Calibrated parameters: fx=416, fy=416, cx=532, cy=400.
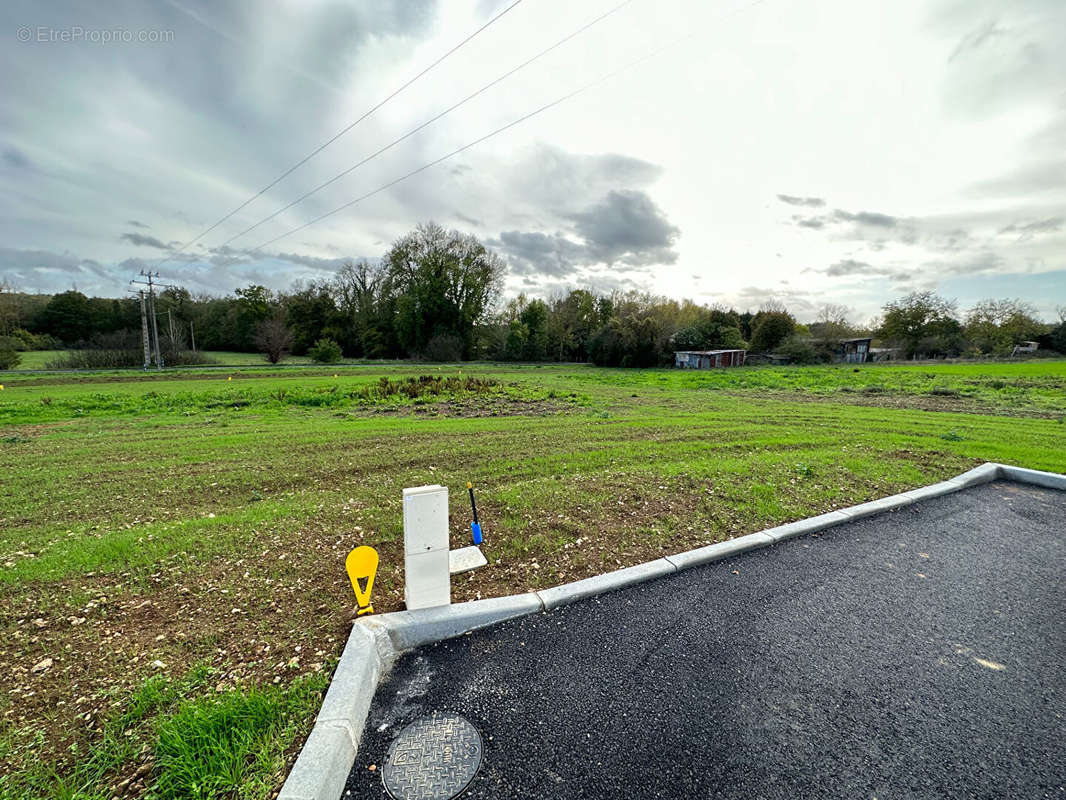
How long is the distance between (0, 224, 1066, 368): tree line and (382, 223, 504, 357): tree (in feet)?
0.39

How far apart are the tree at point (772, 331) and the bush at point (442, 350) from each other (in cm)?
3418

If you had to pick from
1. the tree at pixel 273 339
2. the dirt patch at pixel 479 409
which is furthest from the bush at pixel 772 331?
the tree at pixel 273 339

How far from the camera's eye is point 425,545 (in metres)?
2.92

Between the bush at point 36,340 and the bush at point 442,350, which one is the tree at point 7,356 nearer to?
the bush at point 36,340

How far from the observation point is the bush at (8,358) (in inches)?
1044

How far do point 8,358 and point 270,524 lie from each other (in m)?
38.3

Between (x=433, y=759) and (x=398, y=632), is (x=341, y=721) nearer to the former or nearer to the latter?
(x=433, y=759)

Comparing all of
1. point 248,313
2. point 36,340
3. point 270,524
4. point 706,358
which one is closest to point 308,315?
point 248,313

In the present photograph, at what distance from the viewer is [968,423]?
11453 mm

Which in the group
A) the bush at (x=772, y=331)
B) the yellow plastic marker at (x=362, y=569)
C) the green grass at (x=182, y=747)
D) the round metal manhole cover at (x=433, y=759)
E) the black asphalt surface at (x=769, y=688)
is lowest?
the round metal manhole cover at (x=433, y=759)

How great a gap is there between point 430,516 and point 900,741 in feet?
9.49

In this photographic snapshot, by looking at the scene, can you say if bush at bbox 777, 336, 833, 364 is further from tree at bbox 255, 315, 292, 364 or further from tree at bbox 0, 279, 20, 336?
tree at bbox 0, 279, 20, 336

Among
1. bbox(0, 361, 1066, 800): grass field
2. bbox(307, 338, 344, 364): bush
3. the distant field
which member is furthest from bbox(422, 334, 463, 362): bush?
bbox(0, 361, 1066, 800): grass field

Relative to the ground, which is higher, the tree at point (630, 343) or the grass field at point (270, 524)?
the tree at point (630, 343)
